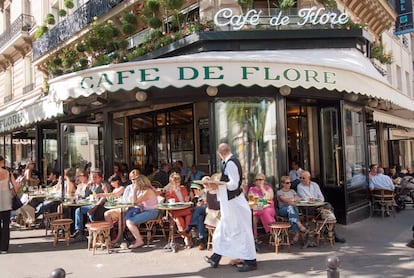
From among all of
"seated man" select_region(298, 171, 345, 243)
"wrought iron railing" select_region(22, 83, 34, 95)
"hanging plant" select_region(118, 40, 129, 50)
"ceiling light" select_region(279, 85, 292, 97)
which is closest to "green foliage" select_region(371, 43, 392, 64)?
"ceiling light" select_region(279, 85, 292, 97)

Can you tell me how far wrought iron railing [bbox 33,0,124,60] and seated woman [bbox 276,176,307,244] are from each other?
28.5 feet

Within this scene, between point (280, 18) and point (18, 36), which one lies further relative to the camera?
point (18, 36)

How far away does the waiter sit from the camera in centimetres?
545

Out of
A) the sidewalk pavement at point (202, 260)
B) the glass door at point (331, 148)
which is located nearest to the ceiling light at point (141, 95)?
the sidewalk pavement at point (202, 260)

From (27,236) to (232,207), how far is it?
5297 millimetres

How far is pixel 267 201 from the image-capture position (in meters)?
6.88

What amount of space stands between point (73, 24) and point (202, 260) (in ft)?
39.3

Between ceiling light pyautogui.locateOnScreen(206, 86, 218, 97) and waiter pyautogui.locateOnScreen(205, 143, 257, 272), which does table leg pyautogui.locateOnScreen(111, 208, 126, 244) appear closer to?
waiter pyautogui.locateOnScreen(205, 143, 257, 272)

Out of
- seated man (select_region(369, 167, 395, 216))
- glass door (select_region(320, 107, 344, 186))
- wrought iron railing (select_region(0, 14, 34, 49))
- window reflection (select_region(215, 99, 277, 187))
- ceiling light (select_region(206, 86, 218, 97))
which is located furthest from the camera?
wrought iron railing (select_region(0, 14, 34, 49))

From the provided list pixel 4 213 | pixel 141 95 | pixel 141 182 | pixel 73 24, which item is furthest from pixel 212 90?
pixel 73 24

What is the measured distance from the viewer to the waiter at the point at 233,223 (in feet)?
17.9

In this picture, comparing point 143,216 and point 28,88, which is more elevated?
point 28,88

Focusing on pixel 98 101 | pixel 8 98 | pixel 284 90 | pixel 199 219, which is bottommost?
pixel 199 219

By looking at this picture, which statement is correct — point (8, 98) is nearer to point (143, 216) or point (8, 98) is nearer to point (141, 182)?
point (141, 182)
